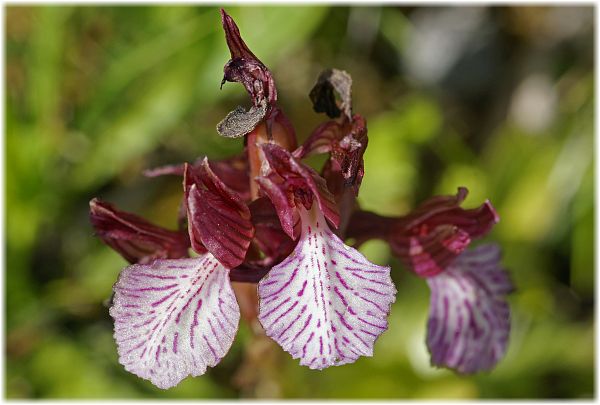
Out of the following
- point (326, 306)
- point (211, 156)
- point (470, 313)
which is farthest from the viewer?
point (211, 156)

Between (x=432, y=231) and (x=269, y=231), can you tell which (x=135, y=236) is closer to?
(x=269, y=231)

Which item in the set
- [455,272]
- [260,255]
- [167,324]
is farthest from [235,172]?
[455,272]

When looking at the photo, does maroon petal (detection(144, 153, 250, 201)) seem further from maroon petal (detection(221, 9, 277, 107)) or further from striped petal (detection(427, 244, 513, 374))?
striped petal (detection(427, 244, 513, 374))

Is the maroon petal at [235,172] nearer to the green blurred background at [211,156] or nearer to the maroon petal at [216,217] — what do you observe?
the maroon petal at [216,217]

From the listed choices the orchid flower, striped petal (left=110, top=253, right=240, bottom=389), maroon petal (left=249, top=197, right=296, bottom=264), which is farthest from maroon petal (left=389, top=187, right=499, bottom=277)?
striped petal (left=110, top=253, right=240, bottom=389)

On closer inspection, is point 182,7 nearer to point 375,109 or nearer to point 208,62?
point 208,62
